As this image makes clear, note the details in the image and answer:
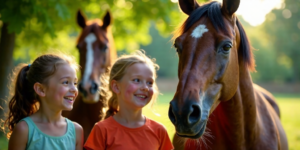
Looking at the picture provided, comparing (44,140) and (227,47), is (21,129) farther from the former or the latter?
(227,47)

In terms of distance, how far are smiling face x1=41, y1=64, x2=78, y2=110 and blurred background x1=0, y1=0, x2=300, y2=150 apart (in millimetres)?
539

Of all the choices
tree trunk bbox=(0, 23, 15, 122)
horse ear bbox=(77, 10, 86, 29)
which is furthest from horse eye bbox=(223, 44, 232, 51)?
tree trunk bbox=(0, 23, 15, 122)

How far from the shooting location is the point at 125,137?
2656 millimetres

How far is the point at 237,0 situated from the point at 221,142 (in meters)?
1.33

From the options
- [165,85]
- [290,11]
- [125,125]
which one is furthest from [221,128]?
[290,11]

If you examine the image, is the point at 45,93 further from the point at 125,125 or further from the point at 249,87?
the point at 249,87

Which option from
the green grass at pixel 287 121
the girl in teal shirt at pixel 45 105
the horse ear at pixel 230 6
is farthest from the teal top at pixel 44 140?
the horse ear at pixel 230 6

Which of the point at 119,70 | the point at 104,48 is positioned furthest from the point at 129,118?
the point at 104,48

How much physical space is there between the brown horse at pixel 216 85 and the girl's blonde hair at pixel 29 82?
120cm

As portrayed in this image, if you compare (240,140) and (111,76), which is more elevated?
(111,76)

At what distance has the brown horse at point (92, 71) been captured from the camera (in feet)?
15.1

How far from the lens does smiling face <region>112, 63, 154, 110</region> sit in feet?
9.14

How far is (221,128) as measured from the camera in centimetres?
282

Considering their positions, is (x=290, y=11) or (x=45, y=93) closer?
(x=45, y=93)
